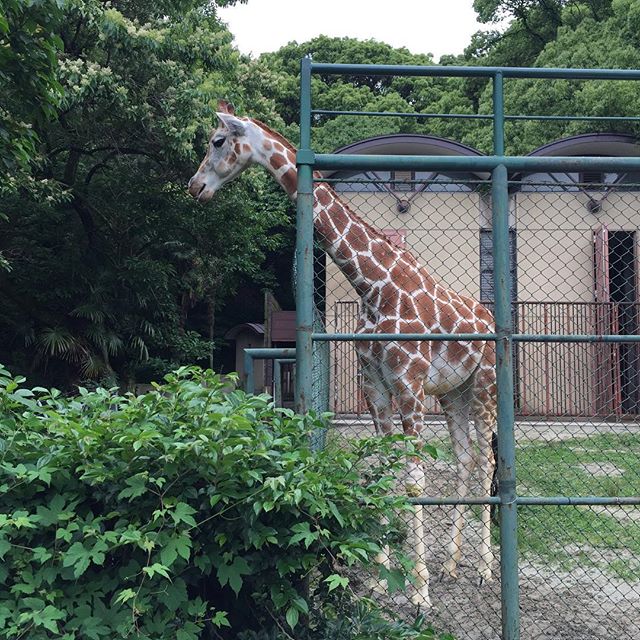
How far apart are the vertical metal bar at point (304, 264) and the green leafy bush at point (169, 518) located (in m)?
0.40

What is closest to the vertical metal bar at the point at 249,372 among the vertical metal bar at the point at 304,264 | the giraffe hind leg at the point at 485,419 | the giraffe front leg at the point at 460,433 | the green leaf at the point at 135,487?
the vertical metal bar at the point at 304,264

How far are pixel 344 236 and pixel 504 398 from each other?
64.7 inches

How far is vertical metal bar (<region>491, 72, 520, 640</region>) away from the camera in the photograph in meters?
3.13

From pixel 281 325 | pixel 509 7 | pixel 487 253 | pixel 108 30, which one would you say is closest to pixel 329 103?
pixel 509 7

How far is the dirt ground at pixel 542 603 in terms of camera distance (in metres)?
3.68

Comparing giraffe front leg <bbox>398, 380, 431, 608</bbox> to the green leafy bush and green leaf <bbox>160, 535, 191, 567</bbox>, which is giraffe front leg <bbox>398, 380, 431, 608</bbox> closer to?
the green leafy bush

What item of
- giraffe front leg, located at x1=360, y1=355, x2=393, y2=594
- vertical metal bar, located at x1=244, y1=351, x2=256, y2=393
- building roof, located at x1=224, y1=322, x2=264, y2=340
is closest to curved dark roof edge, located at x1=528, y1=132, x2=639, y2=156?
building roof, located at x1=224, y1=322, x2=264, y2=340

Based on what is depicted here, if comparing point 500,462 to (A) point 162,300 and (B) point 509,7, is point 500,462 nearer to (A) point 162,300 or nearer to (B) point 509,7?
(A) point 162,300

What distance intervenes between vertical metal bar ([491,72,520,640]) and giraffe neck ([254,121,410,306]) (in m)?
1.26

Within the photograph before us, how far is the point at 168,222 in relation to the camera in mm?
13234

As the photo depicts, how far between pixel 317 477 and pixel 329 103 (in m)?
22.9

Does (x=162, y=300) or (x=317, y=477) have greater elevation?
(x=162, y=300)

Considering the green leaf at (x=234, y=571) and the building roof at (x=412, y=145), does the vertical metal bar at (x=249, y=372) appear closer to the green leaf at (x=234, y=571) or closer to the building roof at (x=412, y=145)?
the green leaf at (x=234, y=571)

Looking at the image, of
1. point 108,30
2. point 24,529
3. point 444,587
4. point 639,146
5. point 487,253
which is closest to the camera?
point 24,529
